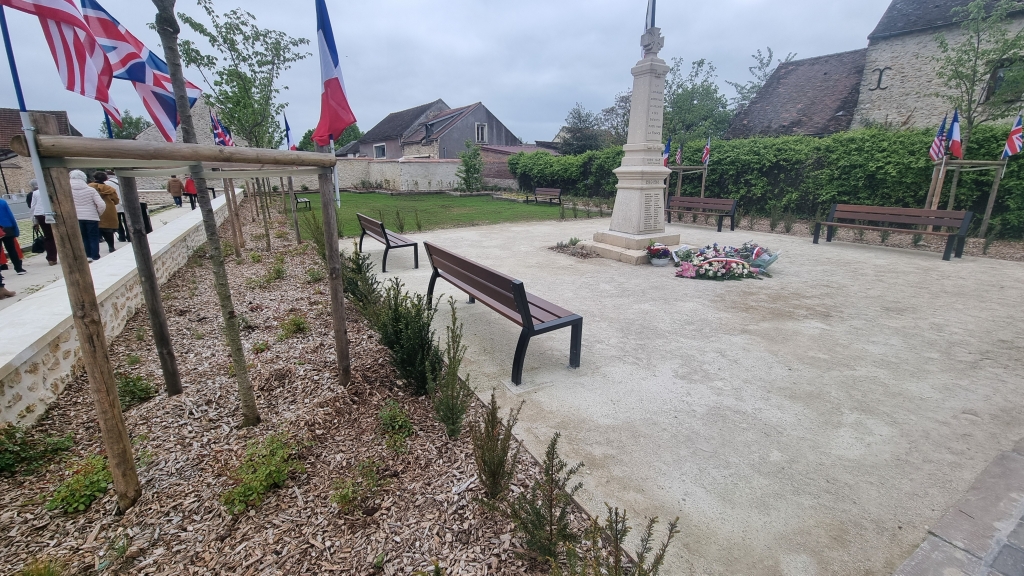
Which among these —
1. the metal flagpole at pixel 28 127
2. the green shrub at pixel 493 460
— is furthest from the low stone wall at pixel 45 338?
the green shrub at pixel 493 460

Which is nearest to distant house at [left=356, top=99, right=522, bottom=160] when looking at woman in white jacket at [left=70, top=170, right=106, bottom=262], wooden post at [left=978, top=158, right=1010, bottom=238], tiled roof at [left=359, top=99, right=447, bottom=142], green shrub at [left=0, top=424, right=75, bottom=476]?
tiled roof at [left=359, top=99, right=447, bottom=142]

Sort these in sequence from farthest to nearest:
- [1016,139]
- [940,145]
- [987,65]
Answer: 1. [987,65]
2. [940,145]
3. [1016,139]

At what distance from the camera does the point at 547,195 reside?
1891 centimetres

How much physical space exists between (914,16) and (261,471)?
86.8 ft

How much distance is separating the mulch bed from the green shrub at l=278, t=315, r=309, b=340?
1.68 feet

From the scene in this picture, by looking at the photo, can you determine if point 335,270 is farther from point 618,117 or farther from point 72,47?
point 618,117

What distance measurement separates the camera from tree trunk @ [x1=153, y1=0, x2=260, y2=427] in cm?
220

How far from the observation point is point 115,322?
379 centimetres

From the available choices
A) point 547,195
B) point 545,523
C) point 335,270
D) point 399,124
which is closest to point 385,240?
point 335,270

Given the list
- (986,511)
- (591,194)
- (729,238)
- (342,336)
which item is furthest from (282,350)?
(591,194)

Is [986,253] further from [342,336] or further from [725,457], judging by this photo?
[342,336]

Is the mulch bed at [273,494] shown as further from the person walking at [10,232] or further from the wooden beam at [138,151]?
the person walking at [10,232]

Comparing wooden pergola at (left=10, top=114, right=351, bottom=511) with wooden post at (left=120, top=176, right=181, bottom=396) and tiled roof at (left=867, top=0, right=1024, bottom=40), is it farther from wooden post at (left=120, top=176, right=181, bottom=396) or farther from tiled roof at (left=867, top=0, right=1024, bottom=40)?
tiled roof at (left=867, top=0, right=1024, bottom=40)

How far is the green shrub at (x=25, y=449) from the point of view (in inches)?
83.0
